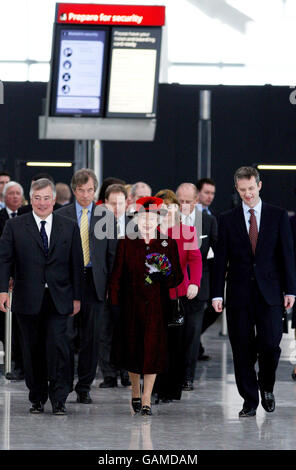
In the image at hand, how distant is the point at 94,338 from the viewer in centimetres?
870

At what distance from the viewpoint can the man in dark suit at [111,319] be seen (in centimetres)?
946

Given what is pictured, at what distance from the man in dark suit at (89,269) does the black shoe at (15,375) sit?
1226 millimetres

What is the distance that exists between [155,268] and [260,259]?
739 millimetres

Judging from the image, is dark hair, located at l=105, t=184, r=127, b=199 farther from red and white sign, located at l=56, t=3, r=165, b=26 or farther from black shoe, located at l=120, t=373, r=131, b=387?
red and white sign, located at l=56, t=3, r=165, b=26

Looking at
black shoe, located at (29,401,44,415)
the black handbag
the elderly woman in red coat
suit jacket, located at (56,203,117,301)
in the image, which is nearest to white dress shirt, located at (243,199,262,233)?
the elderly woman in red coat

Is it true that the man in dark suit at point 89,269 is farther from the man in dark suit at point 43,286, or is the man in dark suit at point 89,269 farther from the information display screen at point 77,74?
the information display screen at point 77,74

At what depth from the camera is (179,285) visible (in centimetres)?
868

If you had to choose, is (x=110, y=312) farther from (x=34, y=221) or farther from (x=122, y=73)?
(x=122, y=73)

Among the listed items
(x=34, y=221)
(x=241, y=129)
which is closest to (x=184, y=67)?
(x=241, y=129)

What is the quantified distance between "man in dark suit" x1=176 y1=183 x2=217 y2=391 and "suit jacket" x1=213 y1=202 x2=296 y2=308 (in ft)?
5.08

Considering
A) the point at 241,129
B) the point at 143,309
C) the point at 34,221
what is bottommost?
the point at 143,309

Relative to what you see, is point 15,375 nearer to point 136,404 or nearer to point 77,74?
point 136,404
